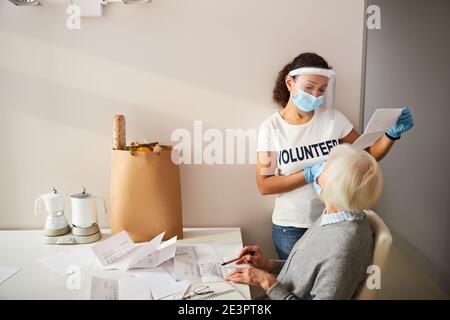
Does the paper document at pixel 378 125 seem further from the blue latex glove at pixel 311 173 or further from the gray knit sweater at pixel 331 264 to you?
the gray knit sweater at pixel 331 264

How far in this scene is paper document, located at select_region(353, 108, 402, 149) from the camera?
50.4 inches

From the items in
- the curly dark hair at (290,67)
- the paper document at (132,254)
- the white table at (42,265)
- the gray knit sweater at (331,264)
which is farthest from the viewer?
the curly dark hair at (290,67)

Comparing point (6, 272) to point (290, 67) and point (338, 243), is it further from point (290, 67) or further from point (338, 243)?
point (290, 67)

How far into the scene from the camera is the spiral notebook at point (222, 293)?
1.04 meters

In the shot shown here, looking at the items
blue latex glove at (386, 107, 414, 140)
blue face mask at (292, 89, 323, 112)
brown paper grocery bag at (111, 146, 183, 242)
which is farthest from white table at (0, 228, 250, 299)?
blue latex glove at (386, 107, 414, 140)

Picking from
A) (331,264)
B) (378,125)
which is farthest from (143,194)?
(378,125)

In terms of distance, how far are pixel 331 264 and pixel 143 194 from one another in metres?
0.82

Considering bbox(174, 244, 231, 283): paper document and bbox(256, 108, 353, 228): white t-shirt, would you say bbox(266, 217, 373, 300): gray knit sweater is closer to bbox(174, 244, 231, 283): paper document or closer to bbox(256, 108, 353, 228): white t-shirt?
bbox(174, 244, 231, 283): paper document

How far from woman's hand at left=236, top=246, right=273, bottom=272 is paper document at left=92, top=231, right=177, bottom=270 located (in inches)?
10.6

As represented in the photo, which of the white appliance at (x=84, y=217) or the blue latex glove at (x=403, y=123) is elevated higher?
the blue latex glove at (x=403, y=123)

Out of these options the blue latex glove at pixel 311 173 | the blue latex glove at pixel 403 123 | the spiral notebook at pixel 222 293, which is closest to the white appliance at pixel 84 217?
the spiral notebook at pixel 222 293

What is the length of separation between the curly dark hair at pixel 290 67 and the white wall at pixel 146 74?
47 mm

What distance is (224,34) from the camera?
153 centimetres
